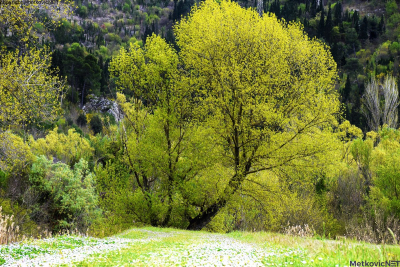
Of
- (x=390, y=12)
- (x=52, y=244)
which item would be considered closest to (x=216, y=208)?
(x=52, y=244)

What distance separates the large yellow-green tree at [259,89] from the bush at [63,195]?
10112 mm

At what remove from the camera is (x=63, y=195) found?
2148 centimetres

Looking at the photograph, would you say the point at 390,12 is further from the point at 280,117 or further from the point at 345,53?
the point at 280,117

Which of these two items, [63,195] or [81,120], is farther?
[81,120]

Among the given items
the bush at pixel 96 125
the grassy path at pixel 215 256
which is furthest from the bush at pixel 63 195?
the bush at pixel 96 125

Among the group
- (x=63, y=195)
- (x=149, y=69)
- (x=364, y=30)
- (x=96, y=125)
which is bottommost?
(x=96, y=125)

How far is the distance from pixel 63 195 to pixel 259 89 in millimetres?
15202

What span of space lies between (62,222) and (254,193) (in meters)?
13.0

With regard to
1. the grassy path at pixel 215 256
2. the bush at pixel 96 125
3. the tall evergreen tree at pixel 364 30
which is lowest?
the bush at pixel 96 125

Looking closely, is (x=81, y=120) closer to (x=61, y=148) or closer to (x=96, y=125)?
(x=96, y=125)

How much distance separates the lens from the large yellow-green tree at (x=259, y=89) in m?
16.2

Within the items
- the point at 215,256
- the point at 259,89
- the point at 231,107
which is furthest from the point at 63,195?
the point at 215,256

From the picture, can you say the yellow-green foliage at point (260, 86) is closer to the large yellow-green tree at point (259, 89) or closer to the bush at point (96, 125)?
the large yellow-green tree at point (259, 89)

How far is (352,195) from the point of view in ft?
99.1
